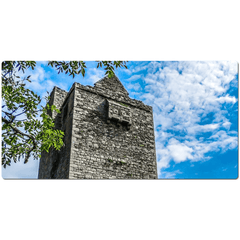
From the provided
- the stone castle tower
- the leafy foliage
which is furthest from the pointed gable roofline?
the leafy foliage

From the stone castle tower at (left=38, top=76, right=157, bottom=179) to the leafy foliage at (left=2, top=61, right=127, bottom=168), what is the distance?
4.33ft

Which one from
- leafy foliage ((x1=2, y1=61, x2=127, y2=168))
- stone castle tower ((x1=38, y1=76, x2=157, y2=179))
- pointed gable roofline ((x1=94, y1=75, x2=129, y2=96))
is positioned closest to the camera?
leafy foliage ((x1=2, y1=61, x2=127, y2=168))

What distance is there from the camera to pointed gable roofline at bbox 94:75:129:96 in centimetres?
856

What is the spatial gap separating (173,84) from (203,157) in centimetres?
207

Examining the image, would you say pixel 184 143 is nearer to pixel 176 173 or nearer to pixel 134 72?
pixel 176 173

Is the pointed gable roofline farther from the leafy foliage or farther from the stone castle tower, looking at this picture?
the leafy foliage

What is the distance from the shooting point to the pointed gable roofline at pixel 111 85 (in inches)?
337

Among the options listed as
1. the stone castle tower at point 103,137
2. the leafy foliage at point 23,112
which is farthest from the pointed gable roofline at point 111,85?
the leafy foliage at point 23,112

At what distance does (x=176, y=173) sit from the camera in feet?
18.6

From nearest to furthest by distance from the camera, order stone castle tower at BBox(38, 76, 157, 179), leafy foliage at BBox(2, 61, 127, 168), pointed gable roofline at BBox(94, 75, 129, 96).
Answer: leafy foliage at BBox(2, 61, 127, 168)
stone castle tower at BBox(38, 76, 157, 179)
pointed gable roofline at BBox(94, 75, 129, 96)

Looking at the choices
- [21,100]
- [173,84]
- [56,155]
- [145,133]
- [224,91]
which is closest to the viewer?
[21,100]

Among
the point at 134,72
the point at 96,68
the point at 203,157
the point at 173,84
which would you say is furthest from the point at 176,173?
the point at 96,68

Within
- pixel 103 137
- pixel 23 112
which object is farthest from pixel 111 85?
pixel 23 112

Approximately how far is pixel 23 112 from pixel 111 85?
3838 millimetres
